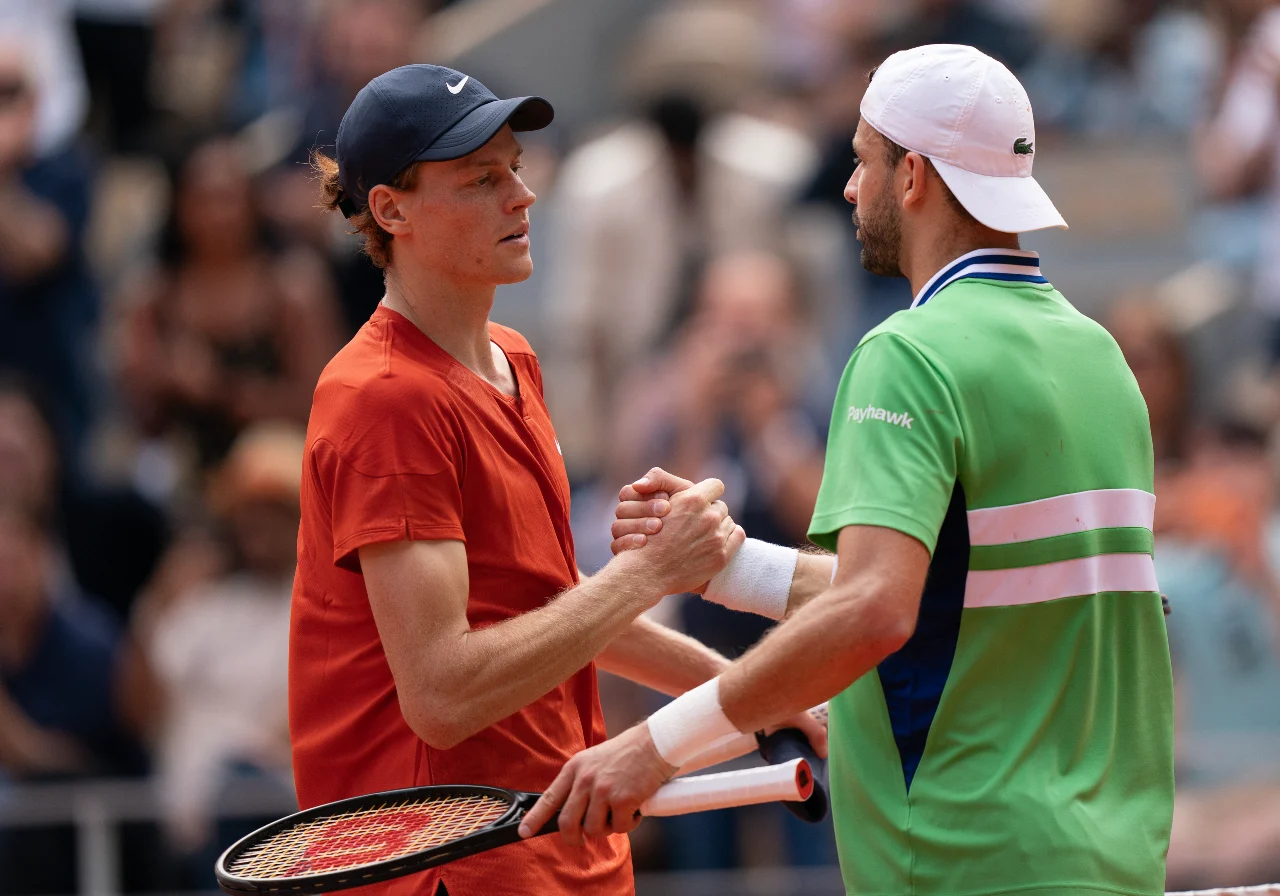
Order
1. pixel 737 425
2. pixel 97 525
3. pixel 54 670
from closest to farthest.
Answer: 1. pixel 737 425
2. pixel 54 670
3. pixel 97 525

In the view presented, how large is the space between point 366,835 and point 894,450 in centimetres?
122

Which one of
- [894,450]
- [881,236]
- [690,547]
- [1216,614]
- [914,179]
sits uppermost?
[914,179]

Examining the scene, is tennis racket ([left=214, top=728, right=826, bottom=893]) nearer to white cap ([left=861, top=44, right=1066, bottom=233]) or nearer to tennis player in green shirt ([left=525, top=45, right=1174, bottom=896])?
tennis player in green shirt ([left=525, top=45, right=1174, bottom=896])

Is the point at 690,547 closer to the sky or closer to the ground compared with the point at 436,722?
closer to the sky

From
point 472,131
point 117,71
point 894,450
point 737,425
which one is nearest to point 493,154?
point 472,131

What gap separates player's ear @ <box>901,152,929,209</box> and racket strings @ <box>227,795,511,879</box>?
54.1 inches

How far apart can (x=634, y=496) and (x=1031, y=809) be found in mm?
1050

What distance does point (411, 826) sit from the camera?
345cm

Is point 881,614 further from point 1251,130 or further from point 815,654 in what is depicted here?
point 1251,130

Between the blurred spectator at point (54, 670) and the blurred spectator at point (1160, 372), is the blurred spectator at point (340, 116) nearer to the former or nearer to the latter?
the blurred spectator at point (54, 670)

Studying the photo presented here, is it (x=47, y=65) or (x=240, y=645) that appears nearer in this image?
(x=240, y=645)

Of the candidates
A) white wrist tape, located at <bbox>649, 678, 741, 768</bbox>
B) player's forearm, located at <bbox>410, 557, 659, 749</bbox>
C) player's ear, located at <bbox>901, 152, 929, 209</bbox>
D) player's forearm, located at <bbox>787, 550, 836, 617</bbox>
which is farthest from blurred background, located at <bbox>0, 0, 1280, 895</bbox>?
player's ear, located at <bbox>901, 152, 929, 209</bbox>

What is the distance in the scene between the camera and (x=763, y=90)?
38.7 ft

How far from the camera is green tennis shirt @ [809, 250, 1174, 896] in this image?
127 inches
